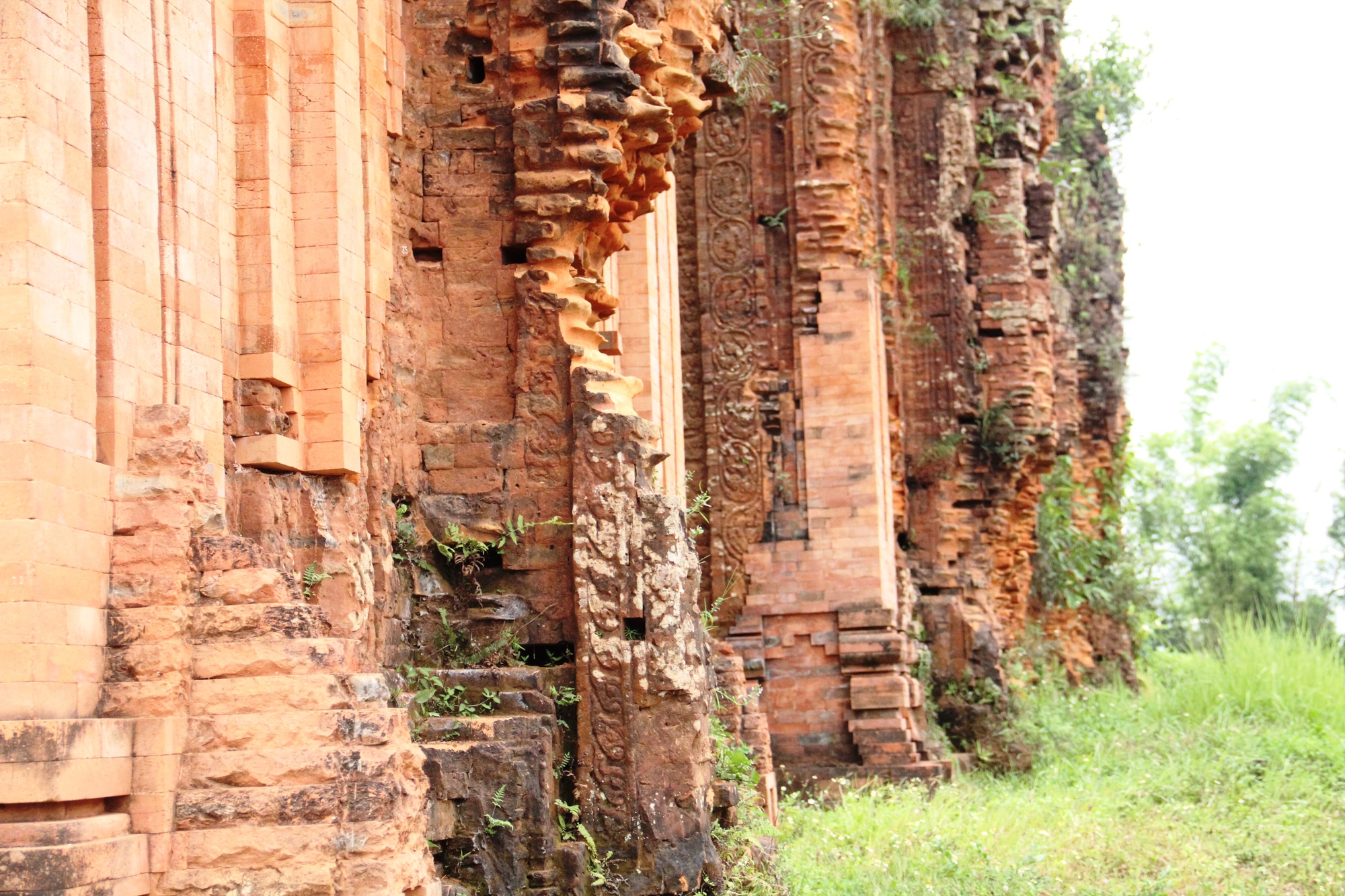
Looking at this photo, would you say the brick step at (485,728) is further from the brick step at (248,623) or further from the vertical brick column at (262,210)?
the brick step at (248,623)

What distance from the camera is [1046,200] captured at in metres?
22.8

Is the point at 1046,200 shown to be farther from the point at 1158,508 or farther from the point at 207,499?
the point at 1158,508

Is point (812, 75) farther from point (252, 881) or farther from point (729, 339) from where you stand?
point (252, 881)

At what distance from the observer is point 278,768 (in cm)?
582

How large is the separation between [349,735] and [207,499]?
3.28ft

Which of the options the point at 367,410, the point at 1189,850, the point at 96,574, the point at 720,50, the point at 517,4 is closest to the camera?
the point at 96,574

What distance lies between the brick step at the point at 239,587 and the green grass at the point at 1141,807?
15.5 ft

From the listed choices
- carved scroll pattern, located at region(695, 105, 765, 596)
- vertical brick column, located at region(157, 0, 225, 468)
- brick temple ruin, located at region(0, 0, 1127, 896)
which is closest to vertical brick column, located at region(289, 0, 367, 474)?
brick temple ruin, located at region(0, 0, 1127, 896)

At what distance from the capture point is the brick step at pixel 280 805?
5.66 metres

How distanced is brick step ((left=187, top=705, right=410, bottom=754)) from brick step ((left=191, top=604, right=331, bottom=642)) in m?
0.30

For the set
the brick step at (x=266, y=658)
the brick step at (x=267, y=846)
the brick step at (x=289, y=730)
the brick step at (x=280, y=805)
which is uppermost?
the brick step at (x=266, y=658)

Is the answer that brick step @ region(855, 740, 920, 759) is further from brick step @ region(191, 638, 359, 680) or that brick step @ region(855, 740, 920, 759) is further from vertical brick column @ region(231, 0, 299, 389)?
brick step @ region(191, 638, 359, 680)

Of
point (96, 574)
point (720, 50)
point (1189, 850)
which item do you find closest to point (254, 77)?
point (96, 574)

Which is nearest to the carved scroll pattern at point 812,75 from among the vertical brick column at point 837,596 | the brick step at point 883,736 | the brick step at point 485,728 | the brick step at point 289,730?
the vertical brick column at point 837,596
